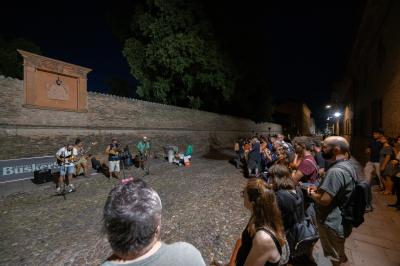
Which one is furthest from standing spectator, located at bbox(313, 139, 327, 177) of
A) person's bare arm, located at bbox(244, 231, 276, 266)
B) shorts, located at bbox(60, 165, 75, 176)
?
shorts, located at bbox(60, 165, 75, 176)

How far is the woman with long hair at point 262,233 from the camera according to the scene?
1777 millimetres

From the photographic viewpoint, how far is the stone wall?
8766 millimetres

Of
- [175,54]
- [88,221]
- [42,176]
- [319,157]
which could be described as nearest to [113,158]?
[42,176]

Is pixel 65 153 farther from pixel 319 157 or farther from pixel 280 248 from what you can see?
pixel 319 157

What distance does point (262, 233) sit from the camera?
183 cm

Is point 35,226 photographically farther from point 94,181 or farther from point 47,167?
point 47,167

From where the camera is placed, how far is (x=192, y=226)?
15.8 ft

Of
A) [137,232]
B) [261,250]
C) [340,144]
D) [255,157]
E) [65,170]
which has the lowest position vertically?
[65,170]

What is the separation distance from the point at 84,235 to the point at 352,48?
64.7 ft

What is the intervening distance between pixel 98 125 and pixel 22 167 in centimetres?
416

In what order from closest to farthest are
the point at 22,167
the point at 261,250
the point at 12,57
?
the point at 261,250 → the point at 22,167 → the point at 12,57

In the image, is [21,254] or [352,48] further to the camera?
[352,48]

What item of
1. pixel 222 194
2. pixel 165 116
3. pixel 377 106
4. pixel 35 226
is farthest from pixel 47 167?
pixel 377 106

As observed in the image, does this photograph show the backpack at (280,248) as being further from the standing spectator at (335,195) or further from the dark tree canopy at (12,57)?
the dark tree canopy at (12,57)
